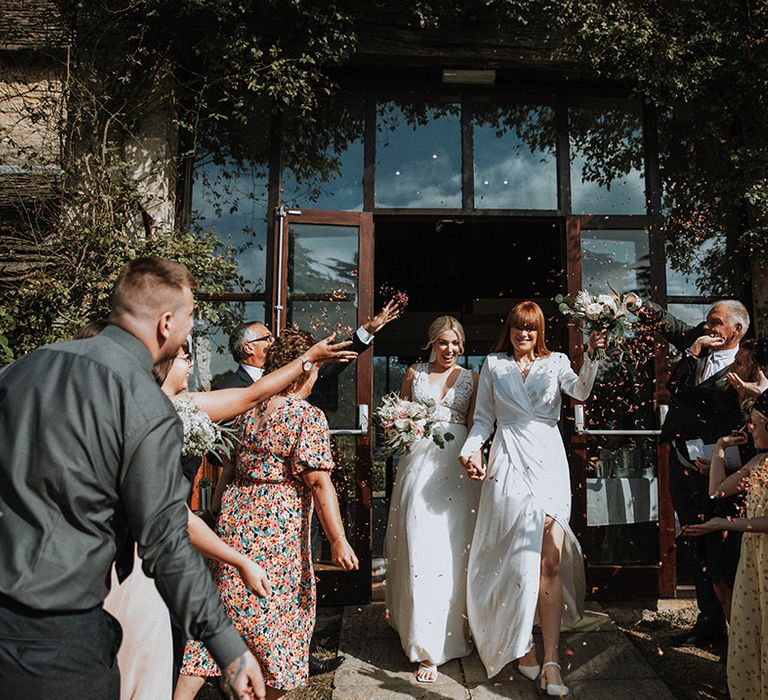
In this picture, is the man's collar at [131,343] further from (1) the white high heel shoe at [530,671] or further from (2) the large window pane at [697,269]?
(2) the large window pane at [697,269]

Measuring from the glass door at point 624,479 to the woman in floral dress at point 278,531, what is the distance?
2.68 m

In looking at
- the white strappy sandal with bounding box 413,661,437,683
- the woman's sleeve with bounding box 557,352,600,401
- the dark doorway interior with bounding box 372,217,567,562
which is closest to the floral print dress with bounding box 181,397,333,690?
→ the white strappy sandal with bounding box 413,661,437,683

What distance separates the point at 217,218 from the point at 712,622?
466cm

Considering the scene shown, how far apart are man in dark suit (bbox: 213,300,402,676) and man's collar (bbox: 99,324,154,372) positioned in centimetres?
195

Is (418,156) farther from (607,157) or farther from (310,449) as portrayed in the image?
(310,449)

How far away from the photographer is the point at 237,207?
18.4ft

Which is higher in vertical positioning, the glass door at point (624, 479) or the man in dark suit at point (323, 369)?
the man in dark suit at point (323, 369)

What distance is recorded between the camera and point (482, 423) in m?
4.37

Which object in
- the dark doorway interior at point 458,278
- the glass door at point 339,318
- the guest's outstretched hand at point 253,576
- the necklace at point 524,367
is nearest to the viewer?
the guest's outstretched hand at point 253,576

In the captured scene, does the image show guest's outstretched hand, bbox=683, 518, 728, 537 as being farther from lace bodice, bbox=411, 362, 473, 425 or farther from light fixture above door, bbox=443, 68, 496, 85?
light fixture above door, bbox=443, 68, 496, 85

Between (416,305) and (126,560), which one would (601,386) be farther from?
(416,305)

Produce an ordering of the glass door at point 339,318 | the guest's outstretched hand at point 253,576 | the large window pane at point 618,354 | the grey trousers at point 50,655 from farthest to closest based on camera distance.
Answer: the large window pane at point 618,354
the glass door at point 339,318
the guest's outstretched hand at point 253,576
the grey trousers at point 50,655

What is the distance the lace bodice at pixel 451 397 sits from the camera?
179 inches

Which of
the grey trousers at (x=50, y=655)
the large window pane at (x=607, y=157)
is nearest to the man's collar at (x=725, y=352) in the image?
the large window pane at (x=607, y=157)
